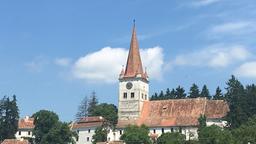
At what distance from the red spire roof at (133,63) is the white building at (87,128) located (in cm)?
952

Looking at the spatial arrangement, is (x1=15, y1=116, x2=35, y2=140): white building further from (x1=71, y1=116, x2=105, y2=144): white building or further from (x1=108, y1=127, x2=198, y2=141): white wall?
(x1=108, y1=127, x2=198, y2=141): white wall

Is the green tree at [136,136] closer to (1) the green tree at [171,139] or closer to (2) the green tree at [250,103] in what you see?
(1) the green tree at [171,139]

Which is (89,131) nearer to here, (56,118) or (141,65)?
(56,118)

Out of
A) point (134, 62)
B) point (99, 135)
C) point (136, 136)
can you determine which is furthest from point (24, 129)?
point (136, 136)

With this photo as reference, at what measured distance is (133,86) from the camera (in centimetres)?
10594

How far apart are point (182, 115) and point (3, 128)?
32.1 m

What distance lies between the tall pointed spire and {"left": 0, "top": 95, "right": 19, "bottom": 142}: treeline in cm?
2163

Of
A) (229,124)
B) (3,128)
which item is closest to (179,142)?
(229,124)

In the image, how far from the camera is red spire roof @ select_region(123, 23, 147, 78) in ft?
350

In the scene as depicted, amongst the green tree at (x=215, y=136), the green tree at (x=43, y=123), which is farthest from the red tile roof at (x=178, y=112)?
the green tree at (x=215, y=136)

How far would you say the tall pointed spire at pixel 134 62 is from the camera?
107m

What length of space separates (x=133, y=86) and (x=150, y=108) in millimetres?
5029

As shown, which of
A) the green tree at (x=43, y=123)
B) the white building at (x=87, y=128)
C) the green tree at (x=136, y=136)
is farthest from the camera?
the white building at (x=87, y=128)

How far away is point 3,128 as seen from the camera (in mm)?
106188
